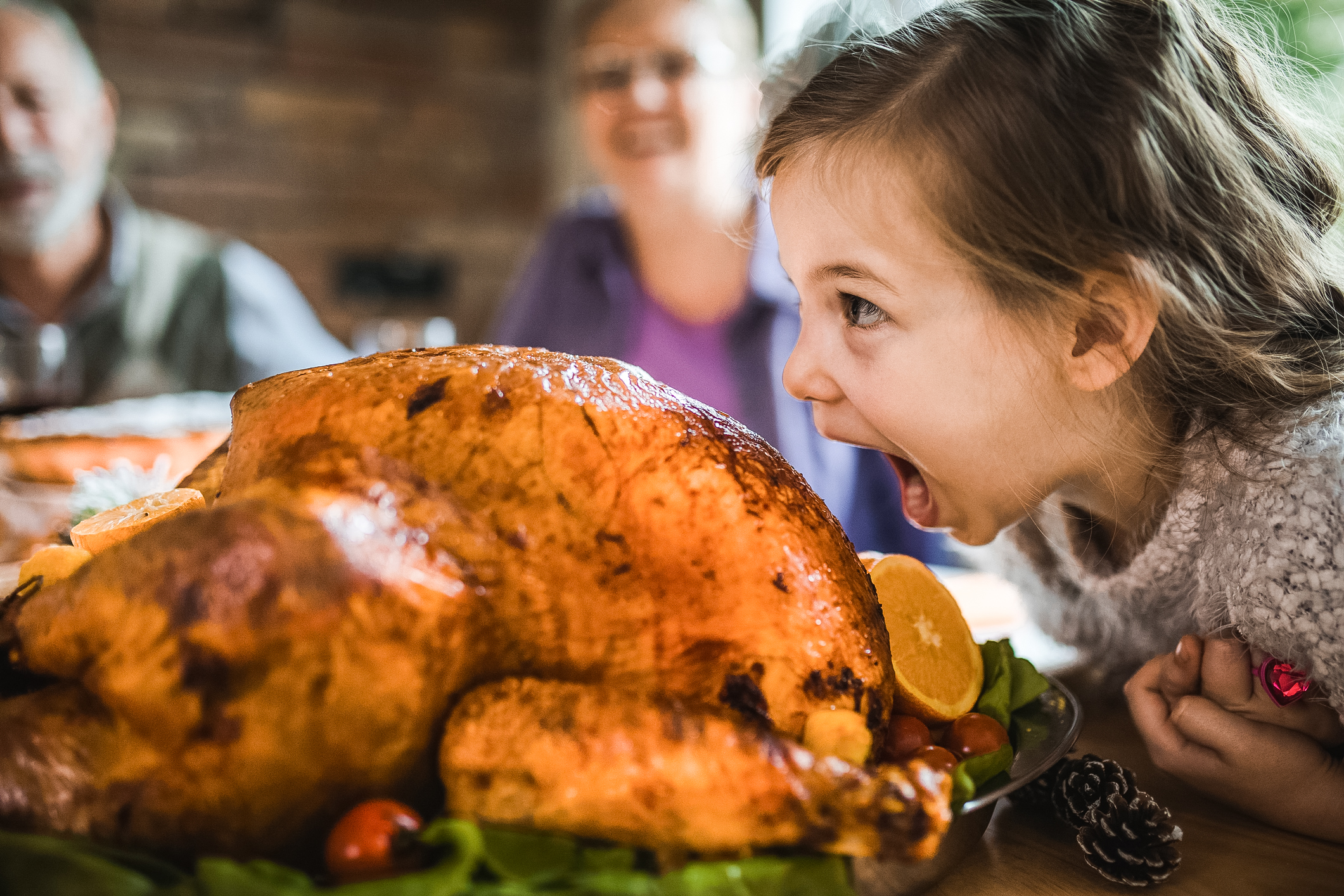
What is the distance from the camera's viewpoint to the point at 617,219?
2.43m

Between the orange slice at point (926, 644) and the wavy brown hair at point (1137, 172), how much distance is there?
9.2 inches

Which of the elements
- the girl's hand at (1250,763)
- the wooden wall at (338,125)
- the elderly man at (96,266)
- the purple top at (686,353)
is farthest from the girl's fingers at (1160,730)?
the wooden wall at (338,125)

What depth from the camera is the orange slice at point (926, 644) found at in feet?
2.05

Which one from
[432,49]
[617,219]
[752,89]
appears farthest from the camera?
[432,49]

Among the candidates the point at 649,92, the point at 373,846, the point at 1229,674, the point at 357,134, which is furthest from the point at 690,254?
the point at 357,134

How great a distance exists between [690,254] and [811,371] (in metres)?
1.57

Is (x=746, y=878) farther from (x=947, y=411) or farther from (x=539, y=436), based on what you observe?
(x=947, y=411)

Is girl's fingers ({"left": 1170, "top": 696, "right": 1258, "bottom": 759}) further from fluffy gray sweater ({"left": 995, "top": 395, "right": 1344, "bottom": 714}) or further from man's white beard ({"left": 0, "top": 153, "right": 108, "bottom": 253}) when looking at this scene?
man's white beard ({"left": 0, "top": 153, "right": 108, "bottom": 253})

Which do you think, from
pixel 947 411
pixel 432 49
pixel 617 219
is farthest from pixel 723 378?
pixel 432 49

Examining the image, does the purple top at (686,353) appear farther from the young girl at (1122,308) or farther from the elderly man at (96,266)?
the young girl at (1122,308)

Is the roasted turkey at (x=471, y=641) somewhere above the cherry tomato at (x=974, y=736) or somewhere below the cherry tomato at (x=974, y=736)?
above

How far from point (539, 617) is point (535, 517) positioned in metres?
0.06

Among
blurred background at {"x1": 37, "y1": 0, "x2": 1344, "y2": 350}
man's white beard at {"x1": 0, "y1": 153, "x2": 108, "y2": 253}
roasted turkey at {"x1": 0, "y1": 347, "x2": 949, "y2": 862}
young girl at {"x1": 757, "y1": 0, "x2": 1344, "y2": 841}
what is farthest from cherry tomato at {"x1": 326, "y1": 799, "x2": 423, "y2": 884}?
blurred background at {"x1": 37, "y1": 0, "x2": 1344, "y2": 350}

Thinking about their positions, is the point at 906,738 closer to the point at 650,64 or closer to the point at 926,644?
the point at 926,644
